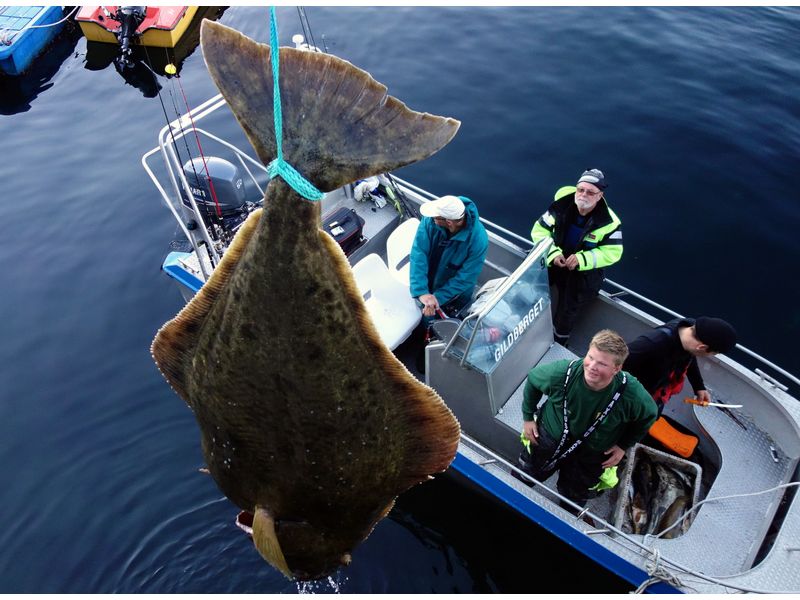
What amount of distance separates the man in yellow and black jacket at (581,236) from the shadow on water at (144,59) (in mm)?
11757

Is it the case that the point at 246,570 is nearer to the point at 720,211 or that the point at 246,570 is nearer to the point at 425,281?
the point at 425,281

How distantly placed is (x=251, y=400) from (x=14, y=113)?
1479 cm

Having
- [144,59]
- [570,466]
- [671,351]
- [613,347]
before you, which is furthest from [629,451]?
[144,59]

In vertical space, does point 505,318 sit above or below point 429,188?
above

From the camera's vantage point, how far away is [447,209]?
16.6ft

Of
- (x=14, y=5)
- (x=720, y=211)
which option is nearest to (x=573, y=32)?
(x=720, y=211)

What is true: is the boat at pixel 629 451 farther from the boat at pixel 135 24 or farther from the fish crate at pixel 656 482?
the boat at pixel 135 24

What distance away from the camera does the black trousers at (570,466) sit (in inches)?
184

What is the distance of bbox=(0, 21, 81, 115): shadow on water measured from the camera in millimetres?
13883

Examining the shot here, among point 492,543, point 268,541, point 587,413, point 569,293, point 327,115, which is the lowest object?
point 492,543

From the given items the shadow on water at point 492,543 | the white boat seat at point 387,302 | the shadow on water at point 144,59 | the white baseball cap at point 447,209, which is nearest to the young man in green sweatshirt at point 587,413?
the shadow on water at point 492,543

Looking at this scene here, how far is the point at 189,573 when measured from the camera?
5.64 metres

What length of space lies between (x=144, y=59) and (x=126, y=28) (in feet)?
2.83

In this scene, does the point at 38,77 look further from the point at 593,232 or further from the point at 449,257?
the point at 593,232
